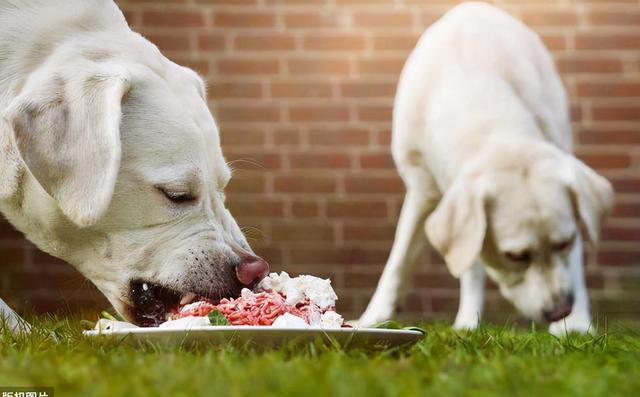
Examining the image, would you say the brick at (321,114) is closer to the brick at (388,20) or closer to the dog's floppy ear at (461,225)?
Answer: the brick at (388,20)

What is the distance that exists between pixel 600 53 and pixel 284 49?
168cm

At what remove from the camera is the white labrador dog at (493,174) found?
3359 millimetres

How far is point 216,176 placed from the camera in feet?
7.29

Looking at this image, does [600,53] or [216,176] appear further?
[600,53]

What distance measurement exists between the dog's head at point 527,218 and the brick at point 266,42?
5.96 feet

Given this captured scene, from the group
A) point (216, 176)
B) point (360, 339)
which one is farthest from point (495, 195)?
point (360, 339)

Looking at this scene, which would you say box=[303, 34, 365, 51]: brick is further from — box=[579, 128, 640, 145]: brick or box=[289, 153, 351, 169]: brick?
box=[579, 128, 640, 145]: brick

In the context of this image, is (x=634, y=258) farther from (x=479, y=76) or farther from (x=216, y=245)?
(x=216, y=245)

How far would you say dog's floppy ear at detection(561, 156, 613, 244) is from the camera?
11.1ft

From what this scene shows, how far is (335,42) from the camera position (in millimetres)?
4957

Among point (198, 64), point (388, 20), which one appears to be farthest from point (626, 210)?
point (198, 64)

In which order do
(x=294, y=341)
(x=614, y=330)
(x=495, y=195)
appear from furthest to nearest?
1. (x=495, y=195)
2. (x=614, y=330)
3. (x=294, y=341)

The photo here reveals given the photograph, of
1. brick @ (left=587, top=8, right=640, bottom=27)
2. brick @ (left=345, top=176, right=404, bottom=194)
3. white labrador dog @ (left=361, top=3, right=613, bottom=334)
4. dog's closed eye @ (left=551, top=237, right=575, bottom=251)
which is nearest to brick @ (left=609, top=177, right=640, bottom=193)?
brick @ (left=587, top=8, right=640, bottom=27)

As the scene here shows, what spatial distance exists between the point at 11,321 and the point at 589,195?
2138 mm
